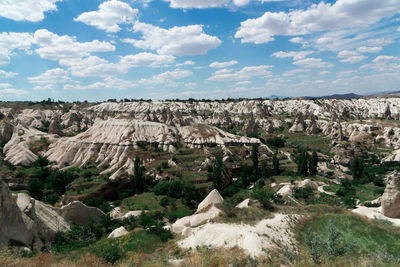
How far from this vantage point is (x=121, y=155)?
5509 centimetres

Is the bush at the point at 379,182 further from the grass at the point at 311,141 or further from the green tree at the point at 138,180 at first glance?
the green tree at the point at 138,180

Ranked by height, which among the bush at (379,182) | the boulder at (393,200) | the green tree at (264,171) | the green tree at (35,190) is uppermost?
the boulder at (393,200)

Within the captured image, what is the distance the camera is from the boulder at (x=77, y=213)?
92.9 ft

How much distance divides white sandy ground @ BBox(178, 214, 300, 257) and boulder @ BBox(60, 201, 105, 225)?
16.8 meters

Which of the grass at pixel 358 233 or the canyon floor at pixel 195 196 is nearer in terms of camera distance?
the canyon floor at pixel 195 196

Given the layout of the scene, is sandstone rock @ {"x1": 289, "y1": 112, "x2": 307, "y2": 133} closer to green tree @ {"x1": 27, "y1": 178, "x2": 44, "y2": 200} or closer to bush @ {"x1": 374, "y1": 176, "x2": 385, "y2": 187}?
bush @ {"x1": 374, "y1": 176, "x2": 385, "y2": 187}

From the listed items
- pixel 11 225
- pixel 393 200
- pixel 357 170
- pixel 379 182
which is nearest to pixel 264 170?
pixel 357 170

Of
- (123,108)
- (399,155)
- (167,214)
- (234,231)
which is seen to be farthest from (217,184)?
(123,108)

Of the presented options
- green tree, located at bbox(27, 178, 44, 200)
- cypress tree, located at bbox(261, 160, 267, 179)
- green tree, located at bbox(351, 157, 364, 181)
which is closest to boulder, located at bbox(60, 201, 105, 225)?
green tree, located at bbox(27, 178, 44, 200)

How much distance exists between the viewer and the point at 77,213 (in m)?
29.1

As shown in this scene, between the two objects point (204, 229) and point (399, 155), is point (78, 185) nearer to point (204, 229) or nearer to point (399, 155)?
point (204, 229)

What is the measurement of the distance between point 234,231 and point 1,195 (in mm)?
17536

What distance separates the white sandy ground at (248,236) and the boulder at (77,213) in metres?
16.8

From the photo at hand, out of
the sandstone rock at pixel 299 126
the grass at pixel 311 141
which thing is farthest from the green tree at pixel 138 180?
the sandstone rock at pixel 299 126
